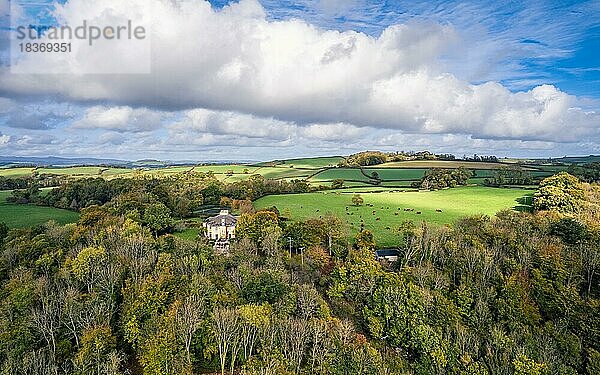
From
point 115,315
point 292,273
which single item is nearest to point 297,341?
point 292,273

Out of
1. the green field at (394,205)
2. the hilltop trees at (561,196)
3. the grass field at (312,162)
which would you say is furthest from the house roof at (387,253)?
the grass field at (312,162)

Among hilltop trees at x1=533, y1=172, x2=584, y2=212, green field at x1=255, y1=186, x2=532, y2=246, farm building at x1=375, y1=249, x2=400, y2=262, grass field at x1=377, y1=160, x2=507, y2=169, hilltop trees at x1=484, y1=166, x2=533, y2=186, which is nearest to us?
farm building at x1=375, y1=249, x2=400, y2=262

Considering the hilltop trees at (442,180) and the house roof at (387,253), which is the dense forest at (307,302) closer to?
the house roof at (387,253)

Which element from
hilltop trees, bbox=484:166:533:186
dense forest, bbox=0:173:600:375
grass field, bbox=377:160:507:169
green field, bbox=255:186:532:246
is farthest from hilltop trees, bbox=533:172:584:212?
grass field, bbox=377:160:507:169

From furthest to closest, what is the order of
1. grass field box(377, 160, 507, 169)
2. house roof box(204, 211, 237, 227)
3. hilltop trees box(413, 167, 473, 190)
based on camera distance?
grass field box(377, 160, 507, 169)
hilltop trees box(413, 167, 473, 190)
house roof box(204, 211, 237, 227)

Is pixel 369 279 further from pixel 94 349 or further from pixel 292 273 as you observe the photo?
pixel 94 349

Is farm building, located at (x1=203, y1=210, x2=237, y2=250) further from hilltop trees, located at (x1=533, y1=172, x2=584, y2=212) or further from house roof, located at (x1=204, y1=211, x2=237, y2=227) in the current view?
hilltop trees, located at (x1=533, y1=172, x2=584, y2=212)

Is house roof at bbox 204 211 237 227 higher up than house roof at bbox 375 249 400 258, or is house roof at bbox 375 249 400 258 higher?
house roof at bbox 204 211 237 227
